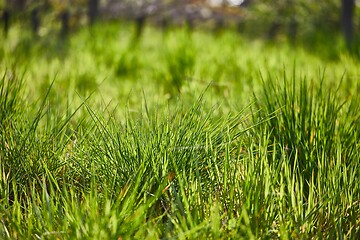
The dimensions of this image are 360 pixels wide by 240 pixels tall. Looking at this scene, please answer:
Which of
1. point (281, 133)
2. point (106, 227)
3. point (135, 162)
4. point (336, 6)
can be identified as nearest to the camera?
point (106, 227)

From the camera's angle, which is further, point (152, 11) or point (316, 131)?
point (152, 11)

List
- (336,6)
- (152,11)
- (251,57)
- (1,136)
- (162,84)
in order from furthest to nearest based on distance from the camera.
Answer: (152,11) → (336,6) → (251,57) → (162,84) → (1,136)

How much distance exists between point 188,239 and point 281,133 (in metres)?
0.55

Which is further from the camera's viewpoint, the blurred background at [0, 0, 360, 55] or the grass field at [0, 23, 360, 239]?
the blurred background at [0, 0, 360, 55]

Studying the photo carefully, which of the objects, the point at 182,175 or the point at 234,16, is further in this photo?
the point at 234,16

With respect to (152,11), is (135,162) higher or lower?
higher

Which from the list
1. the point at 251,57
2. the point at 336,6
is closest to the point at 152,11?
the point at 336,6

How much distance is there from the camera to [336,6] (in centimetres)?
716

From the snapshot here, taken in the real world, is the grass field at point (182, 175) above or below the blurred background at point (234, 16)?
above

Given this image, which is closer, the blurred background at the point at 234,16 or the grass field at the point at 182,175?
the grass field at the point at 182,175

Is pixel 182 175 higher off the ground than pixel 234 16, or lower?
higher

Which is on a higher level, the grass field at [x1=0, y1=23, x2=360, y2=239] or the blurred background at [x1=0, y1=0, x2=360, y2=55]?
the grass field at [x1=0, y1=23, x2=360, y2=239]

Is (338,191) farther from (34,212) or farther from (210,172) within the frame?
(34,212)

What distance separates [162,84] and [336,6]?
5.74 m
